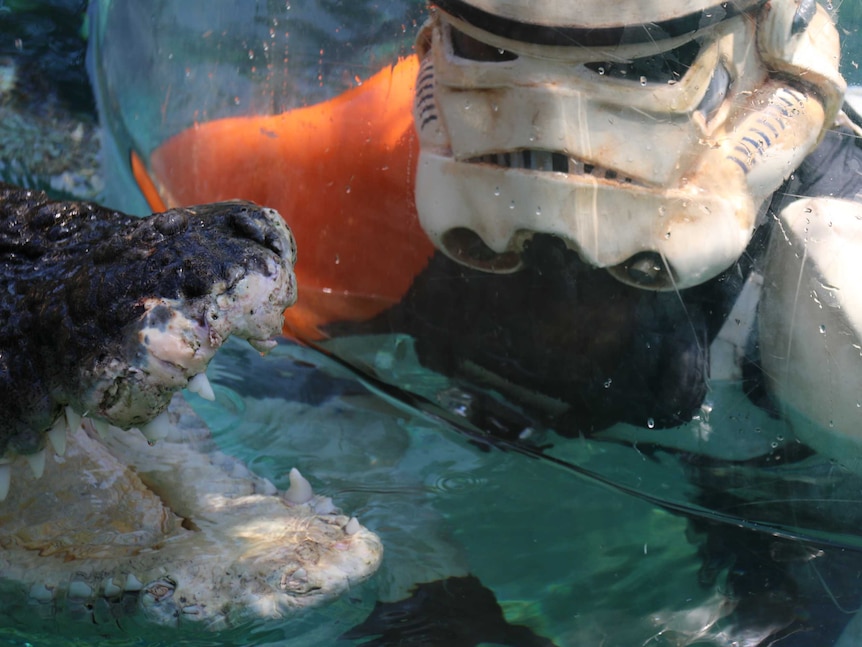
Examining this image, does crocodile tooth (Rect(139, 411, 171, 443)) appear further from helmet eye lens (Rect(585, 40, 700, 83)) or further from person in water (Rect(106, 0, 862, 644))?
helmet eye lens (Rect(585, 40, 700, 83))

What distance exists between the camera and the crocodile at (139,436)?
1171 mm

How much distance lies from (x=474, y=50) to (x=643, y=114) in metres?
0.29

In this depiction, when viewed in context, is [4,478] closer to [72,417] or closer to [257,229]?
[72,417]

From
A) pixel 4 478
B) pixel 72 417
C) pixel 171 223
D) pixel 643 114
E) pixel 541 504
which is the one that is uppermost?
pixel 643 114

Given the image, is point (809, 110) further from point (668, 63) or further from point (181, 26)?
point (181, 26)

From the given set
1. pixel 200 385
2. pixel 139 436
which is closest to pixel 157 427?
pixel 200 385

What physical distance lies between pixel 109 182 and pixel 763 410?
1.98 metres

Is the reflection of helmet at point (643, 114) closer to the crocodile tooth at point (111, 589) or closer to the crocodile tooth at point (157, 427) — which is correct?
the crocodile tooth at point (157, 427)

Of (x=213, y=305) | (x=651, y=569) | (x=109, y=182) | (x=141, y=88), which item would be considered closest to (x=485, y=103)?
(x=213, y=305)

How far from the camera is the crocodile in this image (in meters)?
1.17

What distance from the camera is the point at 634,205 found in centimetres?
149

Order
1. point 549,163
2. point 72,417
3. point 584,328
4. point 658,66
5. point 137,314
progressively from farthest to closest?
point 584,328
point 549,163
point 658,66
point 72,417
point 137,314

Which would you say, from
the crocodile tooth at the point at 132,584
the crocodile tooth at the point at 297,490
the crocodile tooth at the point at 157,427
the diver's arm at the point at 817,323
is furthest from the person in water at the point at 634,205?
the crocodile tooth at the point at 132,584

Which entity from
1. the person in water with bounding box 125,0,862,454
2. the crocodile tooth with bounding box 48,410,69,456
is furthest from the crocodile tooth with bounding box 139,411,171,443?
the person in water with bounding box 125,0,862,454
